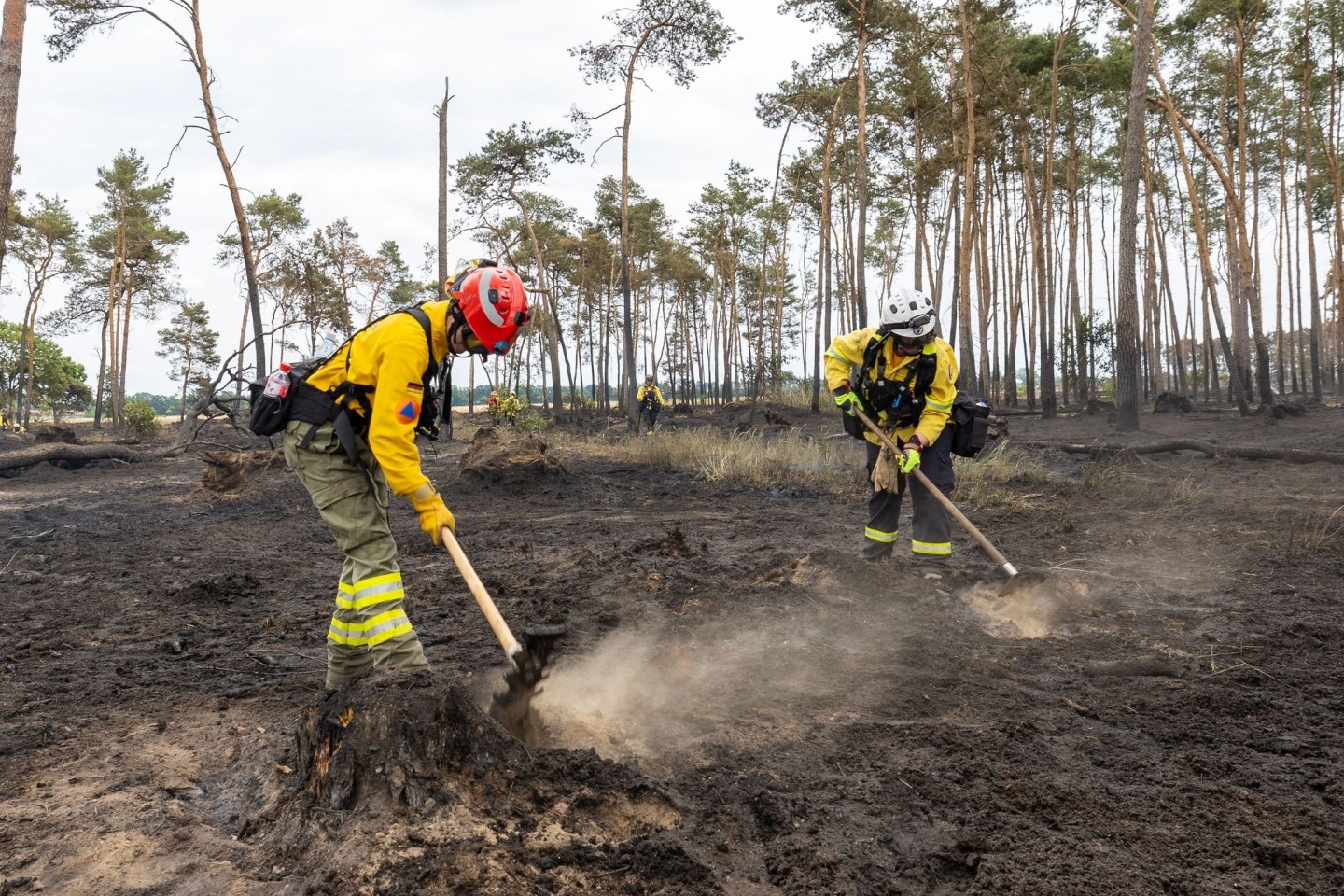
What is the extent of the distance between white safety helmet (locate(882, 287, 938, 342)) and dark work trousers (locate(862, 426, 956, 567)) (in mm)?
813

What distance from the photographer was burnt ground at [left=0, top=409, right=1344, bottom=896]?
94.4 inches

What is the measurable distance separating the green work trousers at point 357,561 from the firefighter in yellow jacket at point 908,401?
3.59m

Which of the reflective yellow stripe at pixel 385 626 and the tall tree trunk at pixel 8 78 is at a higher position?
the tall tree trunk at pixel 8 78

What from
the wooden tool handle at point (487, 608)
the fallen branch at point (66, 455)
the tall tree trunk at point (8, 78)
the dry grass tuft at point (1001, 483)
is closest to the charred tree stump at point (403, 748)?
the wooden tool handle at point (487, 608)

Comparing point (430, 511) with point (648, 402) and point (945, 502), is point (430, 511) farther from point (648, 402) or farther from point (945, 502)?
point (648, 402)

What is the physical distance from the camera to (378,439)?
128 inches

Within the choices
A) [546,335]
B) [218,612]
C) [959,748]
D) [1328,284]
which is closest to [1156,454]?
[959,748]

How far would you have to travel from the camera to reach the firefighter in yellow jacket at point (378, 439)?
10.7 feet

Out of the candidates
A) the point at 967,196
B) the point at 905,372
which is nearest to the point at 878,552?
the point at 905,372

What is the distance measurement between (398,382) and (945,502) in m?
3.85

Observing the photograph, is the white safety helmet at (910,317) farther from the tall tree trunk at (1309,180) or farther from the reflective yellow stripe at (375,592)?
the tall tree trunk at (1309,180)

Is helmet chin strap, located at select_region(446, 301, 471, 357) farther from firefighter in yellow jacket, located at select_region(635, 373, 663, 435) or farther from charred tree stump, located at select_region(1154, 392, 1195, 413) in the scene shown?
charred tree stump, located at select_region(1154, 392, 1195, 413)

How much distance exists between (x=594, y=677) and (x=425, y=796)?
155 centimetres

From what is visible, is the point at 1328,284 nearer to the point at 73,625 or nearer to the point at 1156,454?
the point at 1156,454
